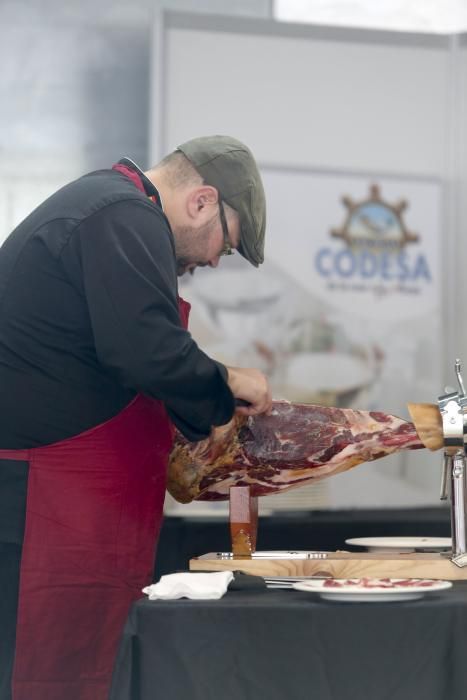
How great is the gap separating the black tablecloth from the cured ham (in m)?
0.61

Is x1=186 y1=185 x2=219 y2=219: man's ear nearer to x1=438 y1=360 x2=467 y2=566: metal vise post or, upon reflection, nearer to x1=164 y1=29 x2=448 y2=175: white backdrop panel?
x1=438 y1=360 x2=467 y2=566: metal vise post

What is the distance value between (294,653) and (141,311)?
0.63 meters

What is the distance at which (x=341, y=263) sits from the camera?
5.20 m

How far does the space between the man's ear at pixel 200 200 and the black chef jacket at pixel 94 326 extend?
0.16 m

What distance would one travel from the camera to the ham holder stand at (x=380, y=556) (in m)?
2.13

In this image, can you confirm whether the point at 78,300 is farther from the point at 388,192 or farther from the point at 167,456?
the point at 388,192

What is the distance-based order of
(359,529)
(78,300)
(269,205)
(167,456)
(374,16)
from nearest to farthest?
(78,300), (167,456), (359,529), (269,205), (374,16)

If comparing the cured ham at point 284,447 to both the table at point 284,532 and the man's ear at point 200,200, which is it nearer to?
the man's ear at point 200,200

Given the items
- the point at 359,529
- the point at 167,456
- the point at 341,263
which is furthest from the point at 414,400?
the point at 167,456

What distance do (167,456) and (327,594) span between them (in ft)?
1.94

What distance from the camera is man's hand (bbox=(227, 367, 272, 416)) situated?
2.12m

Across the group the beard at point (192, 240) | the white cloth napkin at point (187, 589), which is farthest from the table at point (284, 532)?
the white cloth napkin at point (187, 589)

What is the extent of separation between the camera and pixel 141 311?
1900 mm

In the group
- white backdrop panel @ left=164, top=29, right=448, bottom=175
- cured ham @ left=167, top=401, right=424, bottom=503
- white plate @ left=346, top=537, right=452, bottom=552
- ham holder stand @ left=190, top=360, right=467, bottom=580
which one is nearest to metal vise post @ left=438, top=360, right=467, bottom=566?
ham holder stand @ left=190, top=360, right=467, bottom=580
